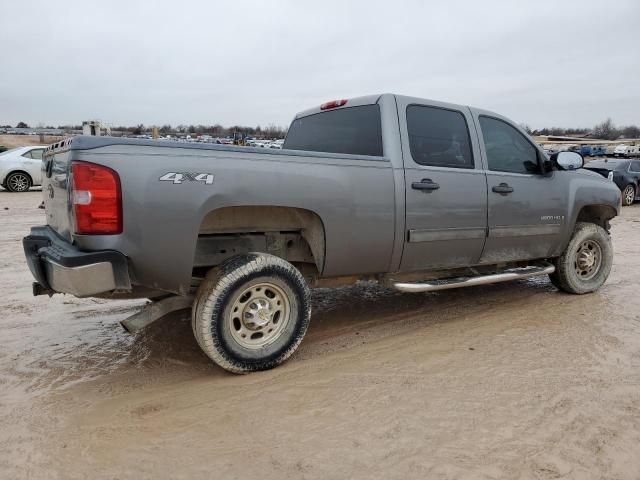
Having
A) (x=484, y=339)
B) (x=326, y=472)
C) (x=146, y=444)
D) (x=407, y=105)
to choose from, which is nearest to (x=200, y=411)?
(x=146, y=444)

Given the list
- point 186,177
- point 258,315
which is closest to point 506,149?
point 258,315

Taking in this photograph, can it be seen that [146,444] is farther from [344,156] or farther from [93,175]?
[344,156]

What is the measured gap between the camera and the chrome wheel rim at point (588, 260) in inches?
212

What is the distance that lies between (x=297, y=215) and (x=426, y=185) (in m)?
1.07

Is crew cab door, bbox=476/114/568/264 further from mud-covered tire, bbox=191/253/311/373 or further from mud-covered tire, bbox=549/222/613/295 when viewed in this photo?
mud-covered tire, bbox=191/253/311/373

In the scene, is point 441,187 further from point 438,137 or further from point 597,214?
point 597,214

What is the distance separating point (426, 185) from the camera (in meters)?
3.86

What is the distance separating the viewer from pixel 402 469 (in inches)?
90.8

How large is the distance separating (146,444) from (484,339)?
2.68m

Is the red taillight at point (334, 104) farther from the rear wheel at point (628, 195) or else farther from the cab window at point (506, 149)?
the rear wheel at point (628, 195)

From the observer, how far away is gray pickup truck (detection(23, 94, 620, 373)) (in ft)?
9.20

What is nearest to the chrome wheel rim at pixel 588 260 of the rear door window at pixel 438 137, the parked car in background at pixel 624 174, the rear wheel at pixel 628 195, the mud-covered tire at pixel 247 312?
the rear door window at pixel 438 137

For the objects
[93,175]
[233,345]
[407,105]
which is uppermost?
[407,105]

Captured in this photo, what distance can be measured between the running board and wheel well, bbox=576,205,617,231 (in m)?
0.88
